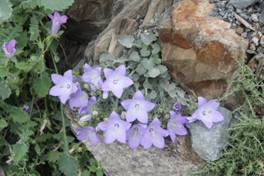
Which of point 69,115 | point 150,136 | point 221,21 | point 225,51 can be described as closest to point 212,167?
point 150,136

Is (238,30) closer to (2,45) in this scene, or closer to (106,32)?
(106,32)

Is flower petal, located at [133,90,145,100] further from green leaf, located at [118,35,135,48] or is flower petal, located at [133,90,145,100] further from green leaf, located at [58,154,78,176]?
green leaf, located at [58,154,78,176]

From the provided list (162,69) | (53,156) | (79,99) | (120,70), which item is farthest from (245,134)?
(53,156)

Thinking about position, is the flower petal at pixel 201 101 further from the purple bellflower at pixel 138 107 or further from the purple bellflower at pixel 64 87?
the purple bellflower at pixel 64 87

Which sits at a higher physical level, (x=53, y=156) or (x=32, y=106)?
(x=32, y=106)

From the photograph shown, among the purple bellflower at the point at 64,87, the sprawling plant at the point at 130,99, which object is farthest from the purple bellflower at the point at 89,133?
the purple bellflower at the point at 64,87

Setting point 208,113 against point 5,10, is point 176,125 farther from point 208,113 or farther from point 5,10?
point 5,10
